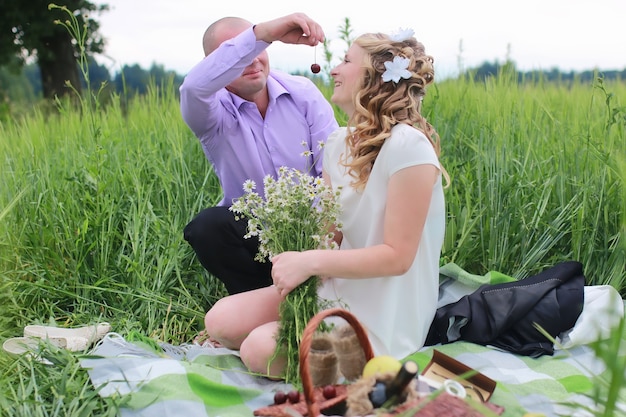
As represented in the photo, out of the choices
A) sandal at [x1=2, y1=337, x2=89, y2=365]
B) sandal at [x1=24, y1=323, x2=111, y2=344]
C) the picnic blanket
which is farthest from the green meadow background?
the picnic blanket

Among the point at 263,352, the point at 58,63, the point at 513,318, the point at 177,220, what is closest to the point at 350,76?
the point at 263,352

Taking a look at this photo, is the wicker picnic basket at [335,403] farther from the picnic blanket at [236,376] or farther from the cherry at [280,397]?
the picnic blanket at [236,376]

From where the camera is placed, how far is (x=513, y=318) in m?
2.37

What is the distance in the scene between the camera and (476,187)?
10.7 ft

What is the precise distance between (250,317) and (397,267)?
2.19 ft

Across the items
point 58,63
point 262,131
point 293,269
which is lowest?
point 293,269

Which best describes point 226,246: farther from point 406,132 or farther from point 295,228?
point 406,132

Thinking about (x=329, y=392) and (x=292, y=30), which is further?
(x=292, y=30)

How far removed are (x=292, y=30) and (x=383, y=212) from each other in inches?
29.5

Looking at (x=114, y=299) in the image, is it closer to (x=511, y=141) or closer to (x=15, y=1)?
(x=511, y=141)

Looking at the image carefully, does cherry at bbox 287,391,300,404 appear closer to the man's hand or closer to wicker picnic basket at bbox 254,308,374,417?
wicker picnic basket at bbox 254,308,374,417

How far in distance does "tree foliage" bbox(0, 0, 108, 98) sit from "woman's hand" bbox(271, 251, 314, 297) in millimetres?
8655

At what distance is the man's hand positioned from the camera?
7.32 ft

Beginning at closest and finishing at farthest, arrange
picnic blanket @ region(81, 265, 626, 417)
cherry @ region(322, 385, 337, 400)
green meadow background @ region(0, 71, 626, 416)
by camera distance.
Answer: cherry @ region(322, 385, 337, 400) → picnic blanket @ region(81, 265, 626, 417) → green meadow background @ region(0, 71, 626, 416)
